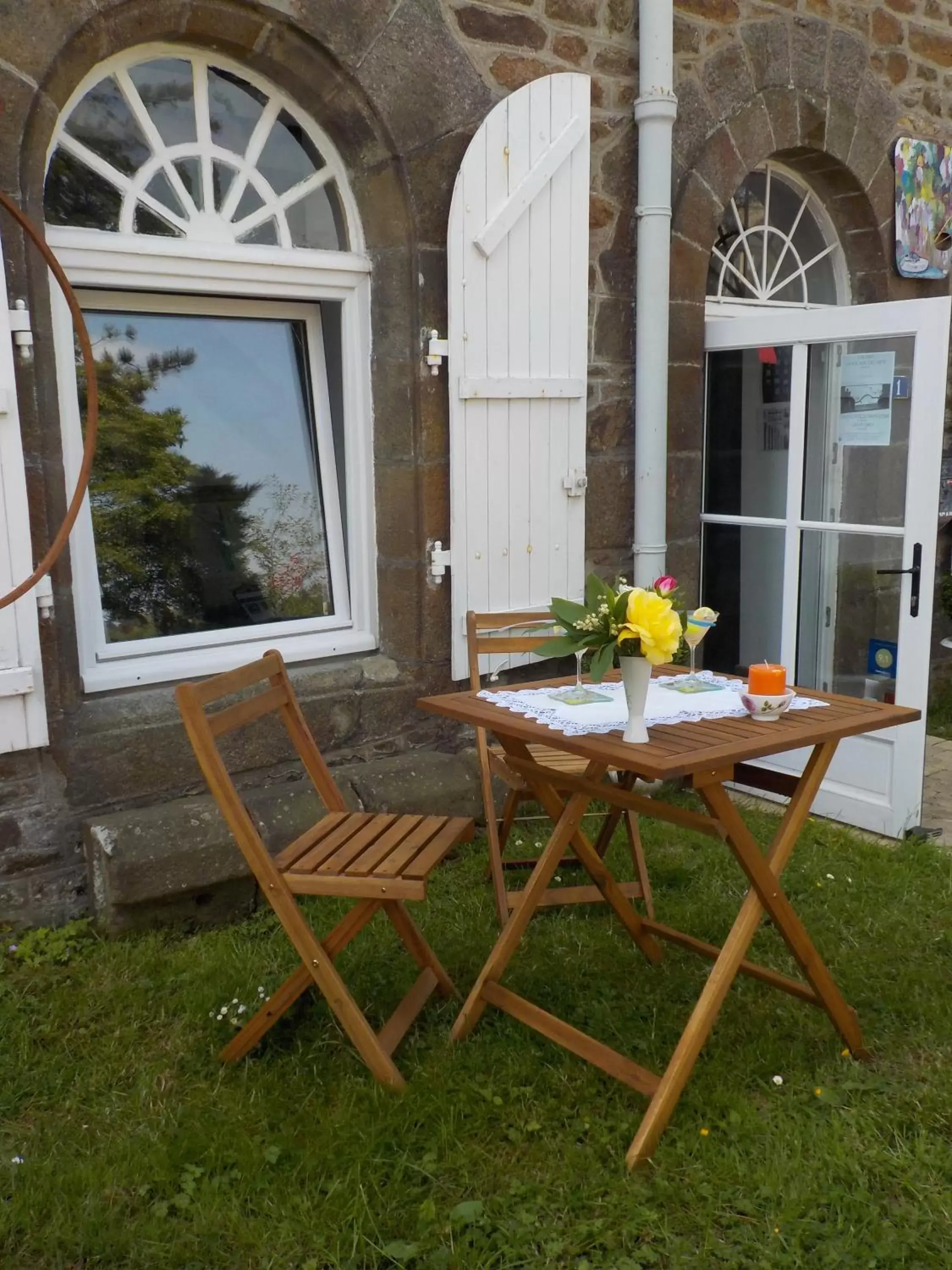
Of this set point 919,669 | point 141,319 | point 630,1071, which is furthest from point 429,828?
point 919,669

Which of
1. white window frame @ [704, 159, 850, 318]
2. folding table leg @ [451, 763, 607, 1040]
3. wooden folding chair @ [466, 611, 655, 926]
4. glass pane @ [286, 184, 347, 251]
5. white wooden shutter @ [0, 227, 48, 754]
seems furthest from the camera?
white window frame @ [704, 159, 850, 318]

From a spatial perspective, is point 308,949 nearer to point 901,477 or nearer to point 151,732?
point 151,732

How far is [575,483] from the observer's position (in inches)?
174

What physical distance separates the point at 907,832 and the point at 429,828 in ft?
7.94

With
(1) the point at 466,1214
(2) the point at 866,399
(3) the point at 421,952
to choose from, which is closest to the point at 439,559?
(3) the point at 421,952

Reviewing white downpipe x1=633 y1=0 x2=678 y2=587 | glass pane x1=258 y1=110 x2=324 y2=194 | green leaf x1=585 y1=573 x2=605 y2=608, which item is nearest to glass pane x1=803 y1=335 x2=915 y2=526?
white downpipe x1=633 y1=0 x2=678 y2=587

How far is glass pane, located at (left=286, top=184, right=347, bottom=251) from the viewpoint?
3.96 m

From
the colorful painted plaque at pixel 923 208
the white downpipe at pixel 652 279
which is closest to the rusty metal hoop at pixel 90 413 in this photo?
the white downpipe at pixel 652 279

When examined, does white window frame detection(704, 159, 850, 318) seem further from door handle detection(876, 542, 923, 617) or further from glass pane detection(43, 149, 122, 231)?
glass pane detection(43, 149, 122, 231)

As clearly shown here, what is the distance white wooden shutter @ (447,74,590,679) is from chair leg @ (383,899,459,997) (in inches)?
55.0

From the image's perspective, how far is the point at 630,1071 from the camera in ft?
8.37

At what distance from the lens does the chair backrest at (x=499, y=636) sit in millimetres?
3875

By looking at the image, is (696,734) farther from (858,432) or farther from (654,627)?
(858,432)

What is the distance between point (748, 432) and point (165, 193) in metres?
2.60
